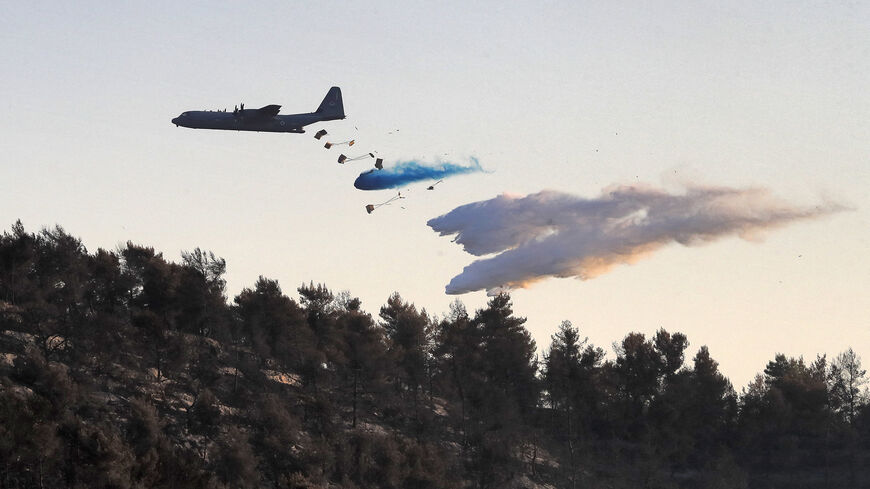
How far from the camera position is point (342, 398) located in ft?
420

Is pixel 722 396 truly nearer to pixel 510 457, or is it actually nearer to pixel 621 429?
pixel 621 429

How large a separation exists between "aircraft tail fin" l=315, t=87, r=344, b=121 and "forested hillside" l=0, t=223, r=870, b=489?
72.7 ft

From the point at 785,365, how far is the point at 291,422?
77.8m

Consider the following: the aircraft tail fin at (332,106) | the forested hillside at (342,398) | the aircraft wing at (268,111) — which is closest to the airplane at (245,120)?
the aircraft wing at (268,111)

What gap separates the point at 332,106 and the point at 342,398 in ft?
108

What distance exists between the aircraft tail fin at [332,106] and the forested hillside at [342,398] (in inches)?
872

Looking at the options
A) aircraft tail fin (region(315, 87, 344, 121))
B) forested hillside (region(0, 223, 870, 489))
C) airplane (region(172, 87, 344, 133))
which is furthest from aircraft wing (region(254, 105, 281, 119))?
forested hillside (region(0, 223, 870, 489))

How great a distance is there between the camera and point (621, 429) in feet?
457

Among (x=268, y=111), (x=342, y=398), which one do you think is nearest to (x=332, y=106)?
(x=268, y=111)

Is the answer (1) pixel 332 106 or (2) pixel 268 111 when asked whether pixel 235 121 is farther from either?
(1) pixel 332 106

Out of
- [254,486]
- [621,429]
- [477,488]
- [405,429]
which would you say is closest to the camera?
[254,486]

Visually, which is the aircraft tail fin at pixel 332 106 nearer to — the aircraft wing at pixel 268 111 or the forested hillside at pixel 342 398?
the aircraft wing at pixel 268 111

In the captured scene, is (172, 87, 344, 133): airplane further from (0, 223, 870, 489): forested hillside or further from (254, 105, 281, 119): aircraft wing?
(0, 223, 870, 489): forested hillside

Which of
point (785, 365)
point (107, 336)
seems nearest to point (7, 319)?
point (107, 336)
